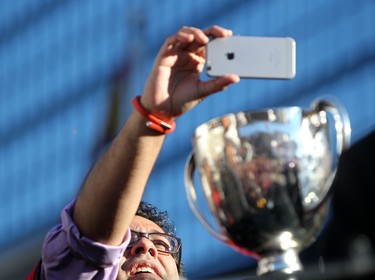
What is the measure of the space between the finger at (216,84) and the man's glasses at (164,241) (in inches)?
25.9

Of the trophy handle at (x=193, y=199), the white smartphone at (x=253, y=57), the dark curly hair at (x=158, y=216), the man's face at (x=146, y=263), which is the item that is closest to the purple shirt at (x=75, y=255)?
the trophy handle at (x=193, y=199)

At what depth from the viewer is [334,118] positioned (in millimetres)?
2438

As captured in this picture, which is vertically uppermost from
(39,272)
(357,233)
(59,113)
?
(39,272)

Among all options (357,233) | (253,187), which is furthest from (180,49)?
(357,233)

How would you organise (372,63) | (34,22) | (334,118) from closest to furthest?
(334,118) → (372,63) → (34,22)

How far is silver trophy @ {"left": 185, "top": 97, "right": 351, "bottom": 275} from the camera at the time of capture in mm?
2252

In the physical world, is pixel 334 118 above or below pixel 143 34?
above

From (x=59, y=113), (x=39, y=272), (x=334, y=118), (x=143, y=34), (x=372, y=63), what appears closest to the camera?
(x=334, y=118)

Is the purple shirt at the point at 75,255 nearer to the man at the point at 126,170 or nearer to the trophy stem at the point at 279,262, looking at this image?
A: the man at the point at 126,170

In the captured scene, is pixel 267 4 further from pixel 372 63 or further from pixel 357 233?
pixel 357 233

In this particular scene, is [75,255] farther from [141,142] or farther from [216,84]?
[216,84]

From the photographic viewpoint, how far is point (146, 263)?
2811 millimetres

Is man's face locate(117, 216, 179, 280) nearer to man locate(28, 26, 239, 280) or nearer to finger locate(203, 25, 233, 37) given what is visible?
man locate(28, 26, 239, 280)

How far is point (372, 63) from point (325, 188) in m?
8.23
